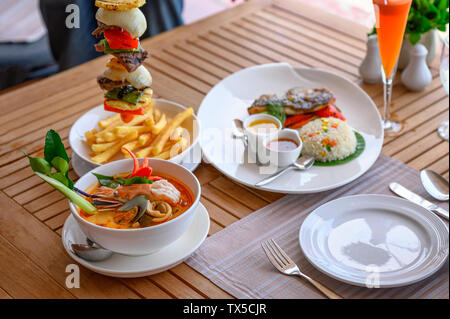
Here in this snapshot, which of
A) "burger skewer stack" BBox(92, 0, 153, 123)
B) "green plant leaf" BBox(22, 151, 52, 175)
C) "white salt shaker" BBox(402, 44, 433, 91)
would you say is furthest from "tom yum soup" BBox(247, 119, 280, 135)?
"green plant leaf" BBox(22, 151, 52, 175)

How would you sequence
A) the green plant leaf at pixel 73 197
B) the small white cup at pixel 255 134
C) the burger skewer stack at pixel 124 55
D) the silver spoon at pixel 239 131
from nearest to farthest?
the green plant leaf at pixel 73 197 → the burger skewer stack at pixel 124 55 → the small white cup at pixel 255 134 → the silver spoon at pixel 239 131

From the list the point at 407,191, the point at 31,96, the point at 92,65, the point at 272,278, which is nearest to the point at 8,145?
the point at 31,96

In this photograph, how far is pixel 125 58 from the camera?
151cm

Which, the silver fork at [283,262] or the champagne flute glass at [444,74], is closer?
the silver fork at [283,262]

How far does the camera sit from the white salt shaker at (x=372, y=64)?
211cm

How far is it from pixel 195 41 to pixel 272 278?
138cm

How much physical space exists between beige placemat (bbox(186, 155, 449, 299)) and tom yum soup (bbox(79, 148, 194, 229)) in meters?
0.16

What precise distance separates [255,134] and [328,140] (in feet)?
0.73

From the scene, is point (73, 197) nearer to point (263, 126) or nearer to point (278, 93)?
point (263, 126)

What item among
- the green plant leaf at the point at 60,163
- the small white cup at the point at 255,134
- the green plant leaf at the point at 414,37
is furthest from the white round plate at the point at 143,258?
the green plant leaf at the point at 414,37

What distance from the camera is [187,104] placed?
205 centimetres

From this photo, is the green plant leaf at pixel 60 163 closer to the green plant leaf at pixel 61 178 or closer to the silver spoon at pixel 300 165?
the green plant leaf at pixel 61 178

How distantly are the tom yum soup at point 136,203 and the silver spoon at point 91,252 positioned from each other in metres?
0.08
